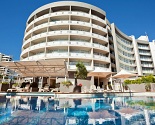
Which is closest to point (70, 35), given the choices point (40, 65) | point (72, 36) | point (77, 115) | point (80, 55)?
point (72, 36)

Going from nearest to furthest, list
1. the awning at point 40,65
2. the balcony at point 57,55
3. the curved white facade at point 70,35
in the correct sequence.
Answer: the awning at point 40,65 < the balcony at point 57,55 < the curved white facade at point 70,35

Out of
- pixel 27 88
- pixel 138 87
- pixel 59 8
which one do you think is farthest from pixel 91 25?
pixel 27 88

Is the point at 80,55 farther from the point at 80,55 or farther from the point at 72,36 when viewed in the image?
the point at 72,36

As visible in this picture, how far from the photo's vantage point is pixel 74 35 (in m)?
29.7

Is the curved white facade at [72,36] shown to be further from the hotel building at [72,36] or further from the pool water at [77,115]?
the pool water at [77,115]

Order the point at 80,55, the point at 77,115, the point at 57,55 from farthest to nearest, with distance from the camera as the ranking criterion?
the point at 80,55 → the point at 57,55 → the point at 77,115

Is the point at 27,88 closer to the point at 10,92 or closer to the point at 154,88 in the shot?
the point at 10,92

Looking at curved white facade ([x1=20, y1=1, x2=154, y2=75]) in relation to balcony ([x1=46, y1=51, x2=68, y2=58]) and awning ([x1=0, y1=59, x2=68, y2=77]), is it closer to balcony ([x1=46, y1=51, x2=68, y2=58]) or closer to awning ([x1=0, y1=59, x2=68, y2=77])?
balcony ([x1=46, y1=51, x2=68, y2=58])

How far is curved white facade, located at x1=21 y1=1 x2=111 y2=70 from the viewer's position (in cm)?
2850

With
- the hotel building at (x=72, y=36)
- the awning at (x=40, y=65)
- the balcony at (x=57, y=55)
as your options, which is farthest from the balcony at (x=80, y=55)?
the awning at (x=40, y=65)

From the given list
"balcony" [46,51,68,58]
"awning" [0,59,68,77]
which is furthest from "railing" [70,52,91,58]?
"awning" [0,59,68,77]

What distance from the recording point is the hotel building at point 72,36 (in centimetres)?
2855

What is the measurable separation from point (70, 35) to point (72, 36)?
775 mm

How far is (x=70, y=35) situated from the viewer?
2962 centimetres
